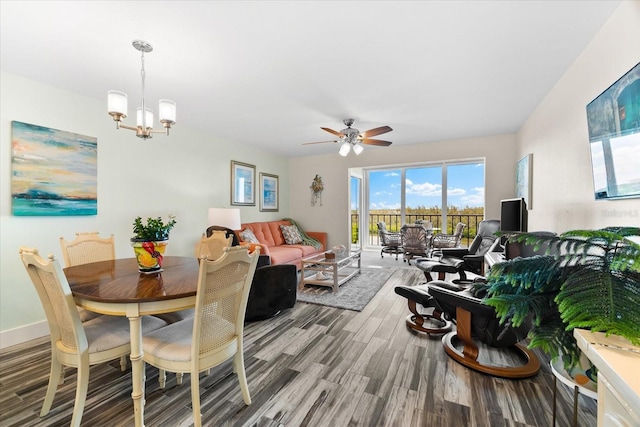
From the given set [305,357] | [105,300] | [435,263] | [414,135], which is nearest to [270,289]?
[305,357]

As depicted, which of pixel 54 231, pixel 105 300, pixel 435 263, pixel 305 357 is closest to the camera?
pixel 105 300

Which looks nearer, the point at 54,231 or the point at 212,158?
the point at 54,231

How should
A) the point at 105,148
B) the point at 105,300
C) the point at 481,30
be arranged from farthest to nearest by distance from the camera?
the point at 105,148
the point at 481,30
the point at 105,300

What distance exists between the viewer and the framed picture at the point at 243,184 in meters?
5.09

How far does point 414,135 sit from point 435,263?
2.41 meters

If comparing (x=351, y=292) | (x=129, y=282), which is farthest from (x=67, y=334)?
(x=351, y=292)

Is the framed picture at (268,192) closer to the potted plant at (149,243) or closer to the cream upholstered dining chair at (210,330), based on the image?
the potted plant at (149,243)

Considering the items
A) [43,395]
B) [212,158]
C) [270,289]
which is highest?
[212,158]

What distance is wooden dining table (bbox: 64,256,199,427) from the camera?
4.63ft

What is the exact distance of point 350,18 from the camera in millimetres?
1833

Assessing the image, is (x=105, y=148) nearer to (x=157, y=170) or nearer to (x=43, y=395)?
(x=157, y=170)

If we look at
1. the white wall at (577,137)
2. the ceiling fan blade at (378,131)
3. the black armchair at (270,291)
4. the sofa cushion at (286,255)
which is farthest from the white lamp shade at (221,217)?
the white wall at (577,137)

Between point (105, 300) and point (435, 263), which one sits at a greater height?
point (105, 300)

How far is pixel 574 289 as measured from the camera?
0.92 meters
